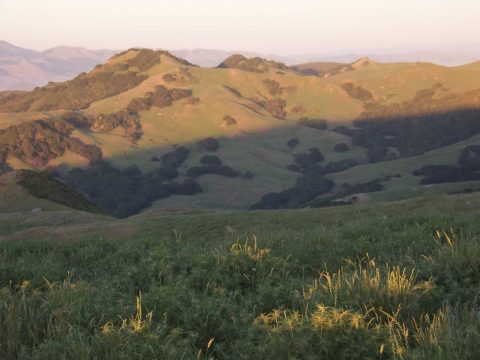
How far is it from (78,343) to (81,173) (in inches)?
5510

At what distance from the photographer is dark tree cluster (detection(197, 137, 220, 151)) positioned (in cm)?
15925

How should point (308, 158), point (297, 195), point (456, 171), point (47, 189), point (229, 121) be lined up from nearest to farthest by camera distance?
1. point (47, 189)
2. point (456, 171)
3. point (297, 195)
4. point (308, 158)
5. point (229, 121)

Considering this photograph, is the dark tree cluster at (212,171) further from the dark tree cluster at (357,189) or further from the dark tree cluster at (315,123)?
the dark tree cluster at (315,123)

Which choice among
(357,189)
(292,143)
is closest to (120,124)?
(292,143)

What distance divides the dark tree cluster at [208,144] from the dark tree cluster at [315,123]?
43156mm

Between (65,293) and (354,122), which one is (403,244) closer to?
(65,293)

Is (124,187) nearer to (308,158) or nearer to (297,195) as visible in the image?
(297,195)

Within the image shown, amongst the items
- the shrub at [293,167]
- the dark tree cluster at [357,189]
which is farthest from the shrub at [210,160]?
the dark tree cluster at [357,189]

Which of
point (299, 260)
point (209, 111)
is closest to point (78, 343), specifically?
point (299, 260)

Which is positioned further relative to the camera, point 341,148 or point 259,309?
point 341,148

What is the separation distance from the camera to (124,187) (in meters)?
137

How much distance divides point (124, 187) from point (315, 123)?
8330cm

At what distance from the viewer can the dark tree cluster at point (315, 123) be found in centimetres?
19050

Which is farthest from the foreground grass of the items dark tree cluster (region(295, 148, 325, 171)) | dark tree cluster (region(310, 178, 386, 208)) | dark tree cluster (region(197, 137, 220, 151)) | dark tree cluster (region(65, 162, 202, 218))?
dark tree cluster (region(197, 137, 220, 151))
